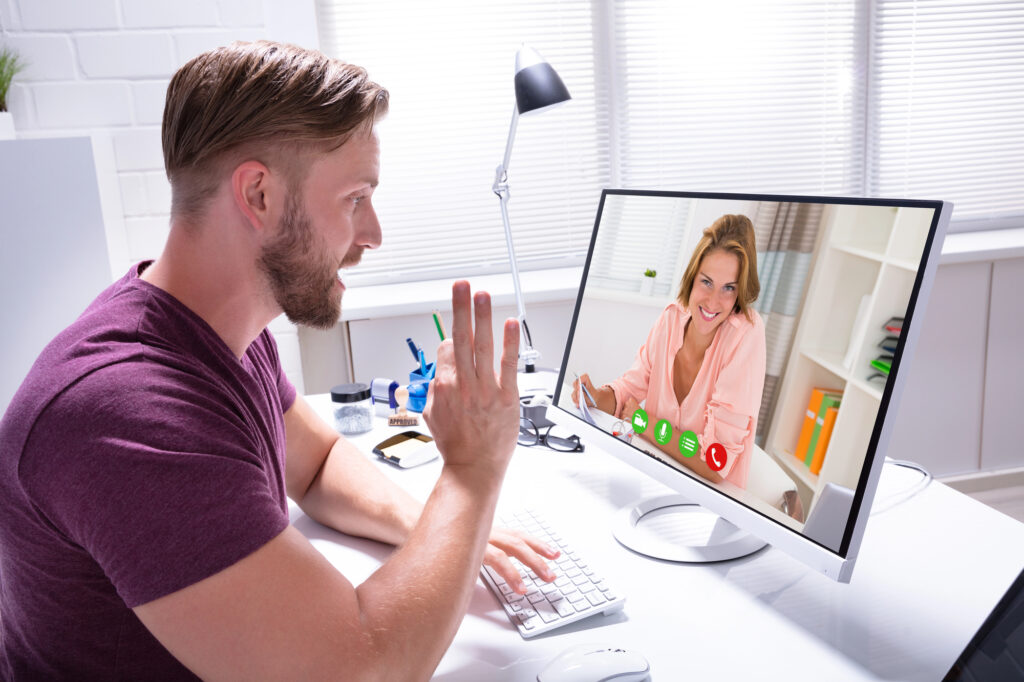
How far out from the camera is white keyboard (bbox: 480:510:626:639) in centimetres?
87

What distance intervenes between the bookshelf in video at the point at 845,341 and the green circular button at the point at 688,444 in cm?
12

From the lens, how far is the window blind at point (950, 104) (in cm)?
277

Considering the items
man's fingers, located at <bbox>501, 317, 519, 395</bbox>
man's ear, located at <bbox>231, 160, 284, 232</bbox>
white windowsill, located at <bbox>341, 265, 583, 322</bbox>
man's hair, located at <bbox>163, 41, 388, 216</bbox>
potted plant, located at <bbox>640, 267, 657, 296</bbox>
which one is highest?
man's hair, located at <bbox>163, 41, 388, 216</bbox>

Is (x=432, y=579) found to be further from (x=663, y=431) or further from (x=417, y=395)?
(x=417, y=395)

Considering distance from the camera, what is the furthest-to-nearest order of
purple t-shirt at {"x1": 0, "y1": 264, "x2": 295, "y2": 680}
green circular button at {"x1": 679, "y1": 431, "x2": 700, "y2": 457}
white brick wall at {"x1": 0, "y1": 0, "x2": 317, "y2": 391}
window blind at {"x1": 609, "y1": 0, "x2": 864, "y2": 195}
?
window blind at {"x1": 609, "y1": 0, "x2": 864, "y2": 195}
white brick wall at {"x1": 0, "y1": 0, "x2": 317, "y2": 391}
green circular button at {"x1": 679, "y1": 431, "x2": 700, "y2": 457}
purple t-shirt at {"x1": 0, "y1": 264, "x2": 295, "y2": 680}

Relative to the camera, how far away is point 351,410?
1529mm

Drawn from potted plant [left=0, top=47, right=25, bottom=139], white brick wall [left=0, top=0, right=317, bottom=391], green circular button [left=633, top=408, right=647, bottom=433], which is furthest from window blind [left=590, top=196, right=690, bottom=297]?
potted plant [left=0, top=47, right=25, bottom=139]

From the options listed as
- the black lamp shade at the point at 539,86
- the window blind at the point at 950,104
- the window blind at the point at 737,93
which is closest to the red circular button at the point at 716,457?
the black lamp shade at the point at 539,86

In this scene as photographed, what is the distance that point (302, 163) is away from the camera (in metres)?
0.89

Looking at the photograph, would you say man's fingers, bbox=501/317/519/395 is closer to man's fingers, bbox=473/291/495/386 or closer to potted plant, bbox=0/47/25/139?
man's fingers, bbox=473/291/495/386

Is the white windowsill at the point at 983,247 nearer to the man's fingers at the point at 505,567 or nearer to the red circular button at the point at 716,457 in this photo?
the red circular button at the point at 716,457

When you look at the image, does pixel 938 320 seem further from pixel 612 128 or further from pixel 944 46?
pixel 612 128

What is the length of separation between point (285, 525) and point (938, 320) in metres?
2.56

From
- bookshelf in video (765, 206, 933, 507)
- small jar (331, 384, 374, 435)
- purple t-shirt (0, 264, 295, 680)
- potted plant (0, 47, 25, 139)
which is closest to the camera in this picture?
purple t-shirt (0, 264, 295, 680)
